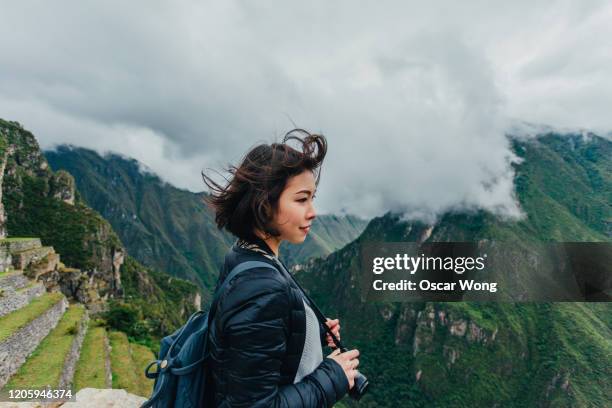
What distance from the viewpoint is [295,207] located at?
81.1 inches

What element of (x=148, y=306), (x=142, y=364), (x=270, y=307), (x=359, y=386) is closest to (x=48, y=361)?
(x=142, y=364)

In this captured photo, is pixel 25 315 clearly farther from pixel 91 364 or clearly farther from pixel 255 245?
pixel 255 245

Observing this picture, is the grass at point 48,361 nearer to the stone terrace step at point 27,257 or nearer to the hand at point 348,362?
the stone terrace step at point 27,257

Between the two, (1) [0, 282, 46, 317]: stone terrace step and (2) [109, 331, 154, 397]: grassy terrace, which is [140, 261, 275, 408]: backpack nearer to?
(2) [109, 331, 154, 397]: grassy terrace

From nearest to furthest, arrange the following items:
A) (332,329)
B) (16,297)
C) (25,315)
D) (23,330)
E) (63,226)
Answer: (332,329) → (23,330) → (25,315) → (16,297) → (63,226)

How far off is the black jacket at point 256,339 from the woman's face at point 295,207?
0.45 metres

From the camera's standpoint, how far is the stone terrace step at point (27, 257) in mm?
20406

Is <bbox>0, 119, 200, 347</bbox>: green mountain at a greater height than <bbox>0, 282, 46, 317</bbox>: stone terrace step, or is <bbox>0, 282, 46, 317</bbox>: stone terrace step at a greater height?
<bbox>0, 119, 200, 347</bbox>: green mountain

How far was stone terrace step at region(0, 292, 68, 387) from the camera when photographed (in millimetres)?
10125

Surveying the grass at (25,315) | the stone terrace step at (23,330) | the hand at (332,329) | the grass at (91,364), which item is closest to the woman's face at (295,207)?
the hand at (332,329)

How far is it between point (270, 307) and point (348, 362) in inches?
29.1

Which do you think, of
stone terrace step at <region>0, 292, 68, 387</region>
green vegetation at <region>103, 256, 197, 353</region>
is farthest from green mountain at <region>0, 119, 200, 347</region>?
stone terrace step at <region>0, 292, 68, 387</region>

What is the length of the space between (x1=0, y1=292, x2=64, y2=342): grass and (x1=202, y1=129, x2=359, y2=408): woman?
40.7 feet

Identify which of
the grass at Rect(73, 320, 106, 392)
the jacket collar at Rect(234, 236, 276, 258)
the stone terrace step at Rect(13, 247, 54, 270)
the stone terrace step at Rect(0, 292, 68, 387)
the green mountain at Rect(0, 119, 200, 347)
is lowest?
the grass at Rect(73, 320, 106, 392)
